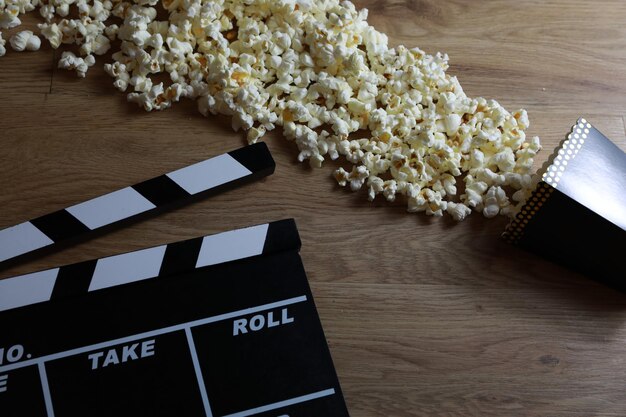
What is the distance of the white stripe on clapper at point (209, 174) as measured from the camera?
1.43 meters

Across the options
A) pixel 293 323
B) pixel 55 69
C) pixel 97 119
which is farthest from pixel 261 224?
Answer: pixel 55 69

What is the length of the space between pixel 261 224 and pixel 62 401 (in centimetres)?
47

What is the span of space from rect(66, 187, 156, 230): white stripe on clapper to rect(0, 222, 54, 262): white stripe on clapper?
71 millimetres

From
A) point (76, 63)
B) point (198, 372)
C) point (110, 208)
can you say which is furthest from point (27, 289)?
point (76, 63)

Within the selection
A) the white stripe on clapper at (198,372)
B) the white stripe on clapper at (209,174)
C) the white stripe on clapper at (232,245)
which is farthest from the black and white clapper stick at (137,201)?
the white stripe on clapper at (198,372)

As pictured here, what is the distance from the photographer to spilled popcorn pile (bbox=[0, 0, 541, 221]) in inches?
58.2

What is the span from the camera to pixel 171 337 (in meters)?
1.27

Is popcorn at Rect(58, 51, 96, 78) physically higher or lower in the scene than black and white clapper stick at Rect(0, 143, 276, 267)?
higher

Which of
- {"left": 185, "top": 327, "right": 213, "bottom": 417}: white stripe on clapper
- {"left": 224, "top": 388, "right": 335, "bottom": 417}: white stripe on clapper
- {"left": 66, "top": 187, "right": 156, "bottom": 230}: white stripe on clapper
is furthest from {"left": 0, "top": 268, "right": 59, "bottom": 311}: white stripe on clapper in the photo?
{"left": 224, "top": 388, "right": 335, "bottom": 417}: white stripe on clapper

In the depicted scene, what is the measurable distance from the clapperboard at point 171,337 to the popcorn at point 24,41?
0.52 metres

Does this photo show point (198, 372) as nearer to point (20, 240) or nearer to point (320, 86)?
point (20, 240)

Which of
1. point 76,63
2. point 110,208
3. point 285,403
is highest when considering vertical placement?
point 76,63

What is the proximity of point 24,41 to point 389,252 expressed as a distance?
88cm

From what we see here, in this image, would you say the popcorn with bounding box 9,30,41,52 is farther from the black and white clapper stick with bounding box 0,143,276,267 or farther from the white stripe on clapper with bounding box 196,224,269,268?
the white stripe on clapper with bounding box 196,224,269,268
